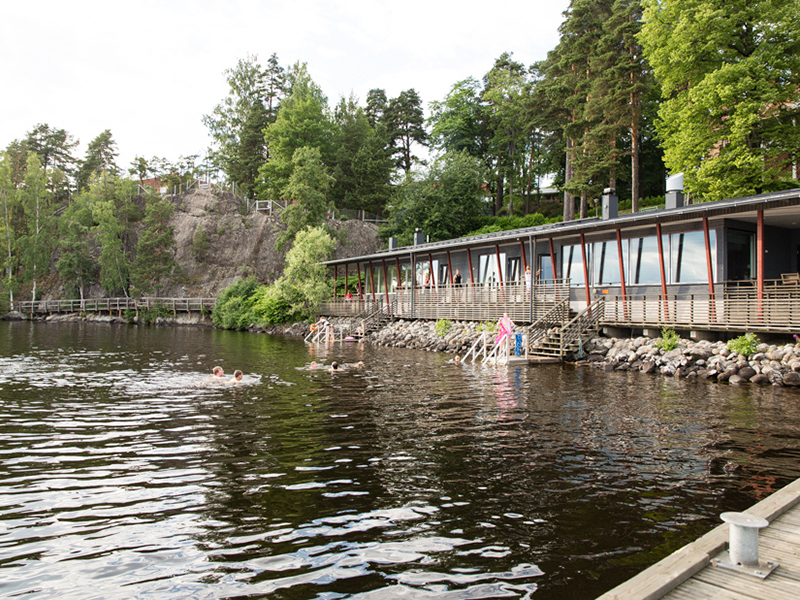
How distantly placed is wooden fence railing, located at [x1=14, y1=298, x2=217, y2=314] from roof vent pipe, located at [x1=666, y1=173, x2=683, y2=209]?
44.7 m

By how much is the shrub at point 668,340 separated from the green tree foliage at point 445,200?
32.5 meters

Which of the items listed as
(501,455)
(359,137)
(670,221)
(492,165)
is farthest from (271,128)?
(501,455)

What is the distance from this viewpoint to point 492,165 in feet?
198

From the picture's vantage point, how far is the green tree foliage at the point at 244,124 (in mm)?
70375

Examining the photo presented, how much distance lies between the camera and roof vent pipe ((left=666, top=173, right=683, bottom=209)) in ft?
79.8

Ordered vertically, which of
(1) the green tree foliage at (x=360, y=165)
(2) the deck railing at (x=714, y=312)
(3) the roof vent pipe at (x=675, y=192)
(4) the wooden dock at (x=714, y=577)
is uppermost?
(1) the green tree foliage at (x=360, y=165)

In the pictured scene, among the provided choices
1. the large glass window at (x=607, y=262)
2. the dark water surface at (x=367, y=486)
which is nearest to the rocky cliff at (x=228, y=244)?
the large glass window at (x=607, y=262)

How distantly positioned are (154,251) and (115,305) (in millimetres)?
8138

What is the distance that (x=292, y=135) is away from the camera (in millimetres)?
60469

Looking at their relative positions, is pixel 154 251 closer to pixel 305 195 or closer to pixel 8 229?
pixel 8 229

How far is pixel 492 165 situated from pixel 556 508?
57.1 metres

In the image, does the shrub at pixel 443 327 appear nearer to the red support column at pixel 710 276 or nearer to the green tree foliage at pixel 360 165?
the red support column at pixel 710 276

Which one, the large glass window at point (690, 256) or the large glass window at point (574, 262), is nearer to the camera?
the large glass window at point (690, 256)

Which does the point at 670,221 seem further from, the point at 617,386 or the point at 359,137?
the point at 359,137
